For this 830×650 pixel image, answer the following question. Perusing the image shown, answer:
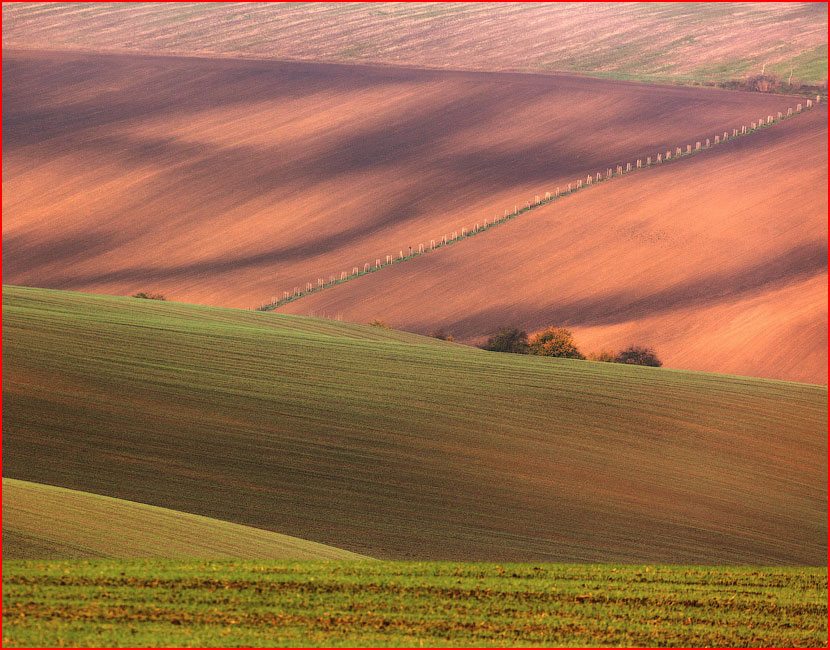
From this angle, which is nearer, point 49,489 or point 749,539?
point 49,489

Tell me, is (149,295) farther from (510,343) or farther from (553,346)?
(553,346)

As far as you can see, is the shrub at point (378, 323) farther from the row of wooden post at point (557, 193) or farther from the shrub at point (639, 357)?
the shrub at point (639, 357)

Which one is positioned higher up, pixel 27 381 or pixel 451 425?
pixel 27 381

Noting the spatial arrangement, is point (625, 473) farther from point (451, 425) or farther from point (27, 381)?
point (27, 381)

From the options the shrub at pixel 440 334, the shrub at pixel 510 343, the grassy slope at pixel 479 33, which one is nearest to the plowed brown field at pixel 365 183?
the shrub at pixel 440 334

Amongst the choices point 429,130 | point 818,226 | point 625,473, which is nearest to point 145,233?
point 429,130

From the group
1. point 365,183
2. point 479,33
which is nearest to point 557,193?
point 365,183

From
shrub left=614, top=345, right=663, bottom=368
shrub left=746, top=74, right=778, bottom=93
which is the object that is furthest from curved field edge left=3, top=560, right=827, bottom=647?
shrub left=746, top=74, right=778, bottom=93

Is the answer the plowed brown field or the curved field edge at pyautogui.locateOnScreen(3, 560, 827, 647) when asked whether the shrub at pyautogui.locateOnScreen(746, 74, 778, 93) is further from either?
the curved field edge at pyautogui.locateOnScreen(3, 560, 827, 647)
